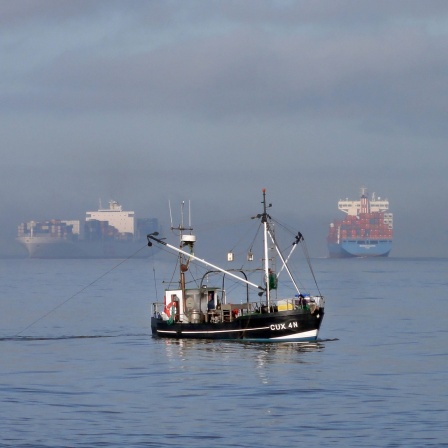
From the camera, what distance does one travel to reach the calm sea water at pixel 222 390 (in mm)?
41125

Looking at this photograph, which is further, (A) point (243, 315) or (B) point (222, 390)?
(A) point (243, 315)

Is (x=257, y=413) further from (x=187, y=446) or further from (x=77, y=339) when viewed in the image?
(x=77, y=339)

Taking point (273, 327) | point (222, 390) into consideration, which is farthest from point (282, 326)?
point (222, 390)

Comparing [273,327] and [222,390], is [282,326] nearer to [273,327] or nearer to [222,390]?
[273,327]

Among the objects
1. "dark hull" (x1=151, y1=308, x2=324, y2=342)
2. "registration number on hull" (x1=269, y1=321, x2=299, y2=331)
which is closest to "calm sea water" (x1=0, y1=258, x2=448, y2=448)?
"dark hull" (x1=151, y1=308, x2=324, y2=342)

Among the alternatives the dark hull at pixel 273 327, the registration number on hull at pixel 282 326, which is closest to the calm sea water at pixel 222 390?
the dark hull at pixel 273 327

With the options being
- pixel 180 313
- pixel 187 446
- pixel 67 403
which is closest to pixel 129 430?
pixel 187 446

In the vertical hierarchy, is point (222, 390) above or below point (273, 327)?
below

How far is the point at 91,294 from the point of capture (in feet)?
559

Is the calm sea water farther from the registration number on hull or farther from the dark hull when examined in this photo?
the registration number on hull

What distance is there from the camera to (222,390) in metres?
52.2

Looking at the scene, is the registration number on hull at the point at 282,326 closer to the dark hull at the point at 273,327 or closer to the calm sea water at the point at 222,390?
the dark hull at the point at 273,327

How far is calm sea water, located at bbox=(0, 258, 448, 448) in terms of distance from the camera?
135ft

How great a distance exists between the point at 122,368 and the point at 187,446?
23180mm
